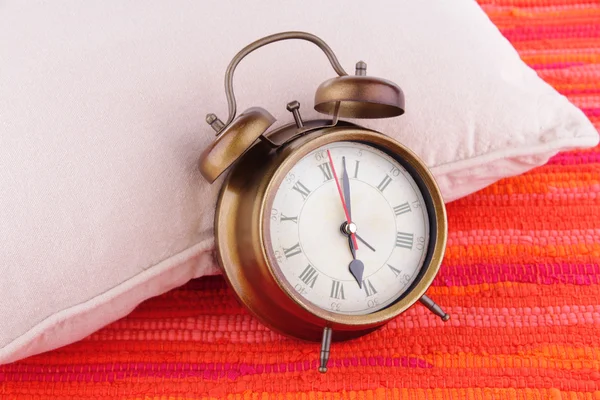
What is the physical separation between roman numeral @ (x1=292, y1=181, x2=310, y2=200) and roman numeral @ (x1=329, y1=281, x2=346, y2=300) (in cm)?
10

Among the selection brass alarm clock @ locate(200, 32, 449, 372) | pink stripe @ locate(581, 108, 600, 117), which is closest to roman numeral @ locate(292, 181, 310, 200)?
brass alarm clock @ locate(200, 32, 449, 372)

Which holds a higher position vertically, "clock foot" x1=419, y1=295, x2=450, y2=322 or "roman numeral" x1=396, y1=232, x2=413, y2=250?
"roman numeral" x1=396, y1=232, x2=413, y2=250

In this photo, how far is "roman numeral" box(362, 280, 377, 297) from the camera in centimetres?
70

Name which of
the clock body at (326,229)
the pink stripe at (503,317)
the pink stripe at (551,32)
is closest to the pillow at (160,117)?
the clock body at (326,229)

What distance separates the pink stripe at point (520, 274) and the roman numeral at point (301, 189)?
27 centimetres

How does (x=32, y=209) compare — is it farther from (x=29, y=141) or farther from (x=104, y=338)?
(x=104, y=338)

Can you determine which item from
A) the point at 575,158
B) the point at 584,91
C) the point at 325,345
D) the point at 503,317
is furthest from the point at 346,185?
the point at 584,91

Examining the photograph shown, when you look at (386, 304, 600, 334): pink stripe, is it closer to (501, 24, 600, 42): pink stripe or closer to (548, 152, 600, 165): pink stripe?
(548, 152, 600, 165): pink stripe

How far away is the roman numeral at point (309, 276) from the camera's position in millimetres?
681

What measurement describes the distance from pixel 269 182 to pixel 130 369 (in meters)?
0.32

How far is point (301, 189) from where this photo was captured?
2.26ft

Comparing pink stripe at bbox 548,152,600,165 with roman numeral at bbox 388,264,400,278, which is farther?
pink stripe at bbox 548,152,600,165

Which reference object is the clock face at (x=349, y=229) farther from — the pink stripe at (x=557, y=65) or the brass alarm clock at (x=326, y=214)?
the pink stripe at (x=557, y=65)

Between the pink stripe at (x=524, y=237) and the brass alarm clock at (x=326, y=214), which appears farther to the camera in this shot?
the pink stripe at (x=524, y=237)
